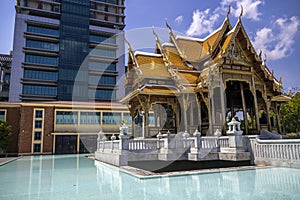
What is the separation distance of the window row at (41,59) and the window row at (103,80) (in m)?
7.45

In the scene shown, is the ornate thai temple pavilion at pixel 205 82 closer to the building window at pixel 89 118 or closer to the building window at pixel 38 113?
the building window at pixel 89 118

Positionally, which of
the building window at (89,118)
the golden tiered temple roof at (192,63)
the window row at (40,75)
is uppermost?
the window row at (40,75)

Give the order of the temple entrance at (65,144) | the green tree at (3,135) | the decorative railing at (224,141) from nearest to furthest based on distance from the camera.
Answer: the decorative railing at (224,141)
the green tree at (3,135)
the temple entrance at (65,144)

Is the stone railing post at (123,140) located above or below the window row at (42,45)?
below

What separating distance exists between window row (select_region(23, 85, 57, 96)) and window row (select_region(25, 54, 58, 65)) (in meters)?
4.68

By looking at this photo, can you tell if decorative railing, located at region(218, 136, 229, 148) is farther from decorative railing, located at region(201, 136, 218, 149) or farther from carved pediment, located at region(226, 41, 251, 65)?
carved pediment, located at region(226, 41, 251, 65)

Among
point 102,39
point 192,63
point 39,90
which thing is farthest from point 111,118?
point 102,39

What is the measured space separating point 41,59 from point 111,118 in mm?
22180

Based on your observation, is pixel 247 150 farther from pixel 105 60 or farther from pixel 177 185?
pixel 105 60

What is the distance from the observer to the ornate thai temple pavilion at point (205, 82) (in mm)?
11710

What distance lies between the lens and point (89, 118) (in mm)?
28250

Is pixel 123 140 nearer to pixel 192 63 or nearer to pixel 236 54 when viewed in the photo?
pixel 192 63

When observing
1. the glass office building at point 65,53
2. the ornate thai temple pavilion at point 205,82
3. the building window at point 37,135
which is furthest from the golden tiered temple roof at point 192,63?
the glass office building at point 65,53

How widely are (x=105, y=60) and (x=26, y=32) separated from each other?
50.1ft
